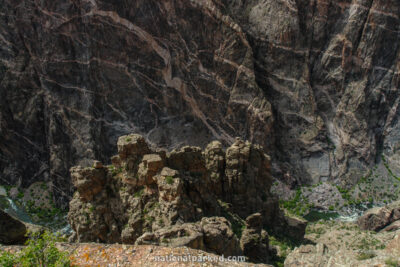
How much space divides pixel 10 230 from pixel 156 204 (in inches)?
479

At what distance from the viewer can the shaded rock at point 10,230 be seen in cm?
2364

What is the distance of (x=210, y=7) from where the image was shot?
215 ft

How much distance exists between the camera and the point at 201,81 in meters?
68.5

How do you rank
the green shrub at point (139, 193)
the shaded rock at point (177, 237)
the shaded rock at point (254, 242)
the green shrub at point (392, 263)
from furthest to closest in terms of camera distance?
the shaded rock at point (254, 242), the green shrub at point (139, 193), the shaded rock at point (177, 237), the green shrub at point (392, 263)

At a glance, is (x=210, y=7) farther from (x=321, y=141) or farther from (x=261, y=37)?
(x=321, y=141)

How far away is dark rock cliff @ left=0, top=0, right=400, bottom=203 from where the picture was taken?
66000 mm

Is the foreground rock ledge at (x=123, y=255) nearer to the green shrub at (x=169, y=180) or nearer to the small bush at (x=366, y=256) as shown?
the small bush at (x=366, y=256)

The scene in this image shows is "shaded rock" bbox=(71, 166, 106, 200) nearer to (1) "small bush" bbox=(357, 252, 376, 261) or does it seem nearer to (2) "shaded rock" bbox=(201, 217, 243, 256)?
(2) "shaded rock" bbox=(201, 217, 243, 256)

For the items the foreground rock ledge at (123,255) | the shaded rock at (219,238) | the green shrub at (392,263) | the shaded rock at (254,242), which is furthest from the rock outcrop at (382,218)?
the foreground rock ledge at (123,255)

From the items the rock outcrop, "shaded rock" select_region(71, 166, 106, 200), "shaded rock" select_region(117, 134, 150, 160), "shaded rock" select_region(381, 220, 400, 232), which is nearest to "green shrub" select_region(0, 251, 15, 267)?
"shaded rock" select_region(71, 166, 106, 200)

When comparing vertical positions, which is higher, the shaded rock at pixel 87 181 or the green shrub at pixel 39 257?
the shaded rock at pixel 87 181

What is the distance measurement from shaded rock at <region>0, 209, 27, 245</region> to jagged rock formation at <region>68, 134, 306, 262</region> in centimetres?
930

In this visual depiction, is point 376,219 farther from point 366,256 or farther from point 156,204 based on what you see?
point 156,204

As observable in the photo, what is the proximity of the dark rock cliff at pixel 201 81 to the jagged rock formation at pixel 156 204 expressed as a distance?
3016 cm
